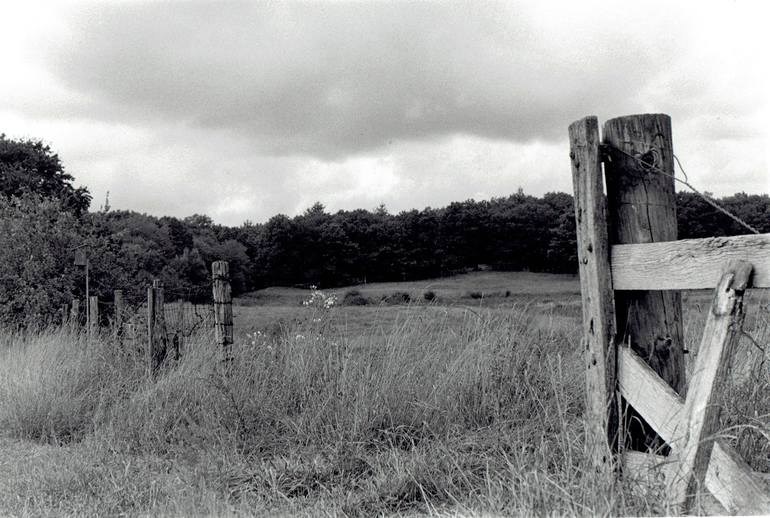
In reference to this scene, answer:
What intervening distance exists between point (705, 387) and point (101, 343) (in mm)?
8573

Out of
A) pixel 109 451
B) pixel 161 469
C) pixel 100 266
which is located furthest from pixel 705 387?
pixel 100 266

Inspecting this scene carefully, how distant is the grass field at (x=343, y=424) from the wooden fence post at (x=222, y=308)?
29cm

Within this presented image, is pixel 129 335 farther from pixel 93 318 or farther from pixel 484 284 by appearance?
pixel 484 284

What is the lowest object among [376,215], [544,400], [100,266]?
[544,400]

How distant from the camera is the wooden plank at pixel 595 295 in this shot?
10.9 ft

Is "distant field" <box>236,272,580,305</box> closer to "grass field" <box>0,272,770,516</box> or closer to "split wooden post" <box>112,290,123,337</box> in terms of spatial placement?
"split wooden post" <box>112,290,123,337</box>

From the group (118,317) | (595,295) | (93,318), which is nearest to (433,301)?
(595,295)

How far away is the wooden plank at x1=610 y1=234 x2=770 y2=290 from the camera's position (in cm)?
260

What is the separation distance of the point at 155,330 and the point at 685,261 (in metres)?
7.19

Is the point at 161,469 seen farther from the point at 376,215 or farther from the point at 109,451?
the point at 376,215

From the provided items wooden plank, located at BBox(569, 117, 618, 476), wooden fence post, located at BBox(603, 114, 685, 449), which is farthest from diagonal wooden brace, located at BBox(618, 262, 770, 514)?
wooden fence post, located at BBox(603, 114, 685, 449)

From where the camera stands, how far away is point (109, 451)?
570 cm

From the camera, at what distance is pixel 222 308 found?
25.2 feet

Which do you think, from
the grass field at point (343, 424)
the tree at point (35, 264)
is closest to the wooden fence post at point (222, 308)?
the grass field at point (343, 424)
